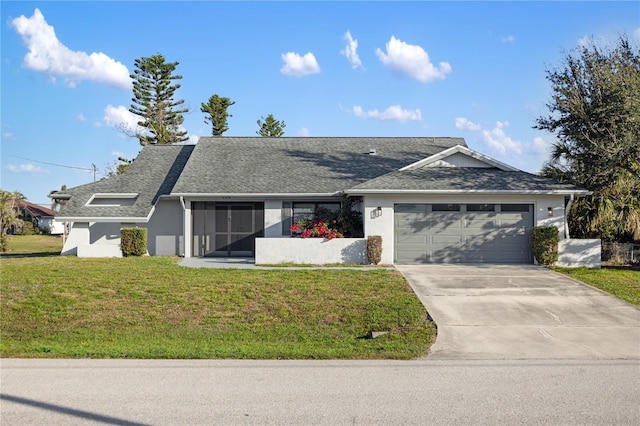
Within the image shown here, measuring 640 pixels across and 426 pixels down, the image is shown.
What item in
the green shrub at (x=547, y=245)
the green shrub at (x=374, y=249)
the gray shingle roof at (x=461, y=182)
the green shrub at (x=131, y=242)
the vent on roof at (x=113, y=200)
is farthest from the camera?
the vent on roof at (x=113, y=200)

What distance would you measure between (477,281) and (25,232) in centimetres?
4891

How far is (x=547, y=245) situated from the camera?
17.7m

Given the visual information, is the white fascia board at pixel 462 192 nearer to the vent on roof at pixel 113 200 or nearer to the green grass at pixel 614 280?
the green grass at pixel 614 280

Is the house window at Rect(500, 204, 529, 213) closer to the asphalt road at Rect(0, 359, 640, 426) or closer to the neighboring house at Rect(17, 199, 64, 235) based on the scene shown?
the asphalt road at Rect(0, 359, 640, 426)

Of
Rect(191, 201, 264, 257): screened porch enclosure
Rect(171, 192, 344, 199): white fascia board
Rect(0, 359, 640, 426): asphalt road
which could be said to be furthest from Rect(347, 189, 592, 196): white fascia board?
Rect(0, 359, 640, 426): asphalt road

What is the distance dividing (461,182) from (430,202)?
1348 mm

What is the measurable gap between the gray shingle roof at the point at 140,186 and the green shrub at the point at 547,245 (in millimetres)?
14756

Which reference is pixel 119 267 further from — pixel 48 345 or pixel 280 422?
pixel 280 422

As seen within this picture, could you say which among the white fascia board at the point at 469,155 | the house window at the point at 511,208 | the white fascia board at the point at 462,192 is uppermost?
the white fascia board at the point at 469,155

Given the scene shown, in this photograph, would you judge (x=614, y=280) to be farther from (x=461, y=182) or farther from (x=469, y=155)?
(x=469, y=155)

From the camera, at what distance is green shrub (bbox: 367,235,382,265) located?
18078 mm

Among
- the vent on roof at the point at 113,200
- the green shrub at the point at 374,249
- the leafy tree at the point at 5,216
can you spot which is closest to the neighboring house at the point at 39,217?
the leafy tree at the point at 5,216

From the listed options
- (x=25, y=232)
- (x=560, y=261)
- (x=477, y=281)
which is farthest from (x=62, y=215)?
(x=25, y=232)

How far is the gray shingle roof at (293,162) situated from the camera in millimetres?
21531
